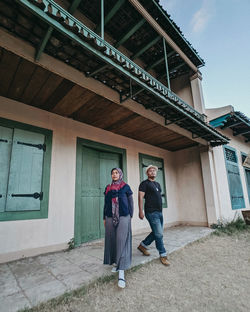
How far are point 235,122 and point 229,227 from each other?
13.2 ft

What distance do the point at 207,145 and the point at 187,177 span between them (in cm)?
143

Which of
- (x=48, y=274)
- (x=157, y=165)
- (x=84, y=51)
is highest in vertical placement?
(x=84, y=51)

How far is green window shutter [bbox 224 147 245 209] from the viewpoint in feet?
22.0

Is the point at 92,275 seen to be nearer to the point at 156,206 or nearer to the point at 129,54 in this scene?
the point at 156,206

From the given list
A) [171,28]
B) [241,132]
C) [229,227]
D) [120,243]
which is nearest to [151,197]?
[120,243]

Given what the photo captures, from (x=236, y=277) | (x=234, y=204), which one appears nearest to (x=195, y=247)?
Result: (x=236, y=277)

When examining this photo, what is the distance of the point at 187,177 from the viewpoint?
263 inches

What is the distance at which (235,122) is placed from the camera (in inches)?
273

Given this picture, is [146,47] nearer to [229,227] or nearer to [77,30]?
[77,30]

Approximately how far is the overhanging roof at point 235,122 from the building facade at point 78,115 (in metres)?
0.73

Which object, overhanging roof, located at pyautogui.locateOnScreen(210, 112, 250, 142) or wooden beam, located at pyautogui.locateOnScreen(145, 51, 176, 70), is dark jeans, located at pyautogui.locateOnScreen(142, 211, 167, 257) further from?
wooden beam, located at pyautogui.locateOnScreen(145, 51, 176, 70)

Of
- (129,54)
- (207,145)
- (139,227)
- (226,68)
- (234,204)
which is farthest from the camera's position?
(226,68)

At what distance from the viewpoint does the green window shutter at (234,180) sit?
264 inches

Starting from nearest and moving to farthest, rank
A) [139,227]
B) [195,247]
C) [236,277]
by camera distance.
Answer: [236,277] → [195,247] → [139,227]
